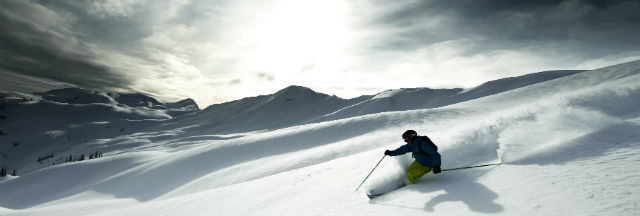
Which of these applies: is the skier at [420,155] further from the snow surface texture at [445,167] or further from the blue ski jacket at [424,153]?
the snow surface texture at [445,167]

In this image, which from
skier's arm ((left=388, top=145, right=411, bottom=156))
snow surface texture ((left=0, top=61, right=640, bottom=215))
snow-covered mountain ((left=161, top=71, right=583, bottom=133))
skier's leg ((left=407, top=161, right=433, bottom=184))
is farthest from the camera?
snow-covered mountain ((left=161, top=71, right=583, bottom=133))

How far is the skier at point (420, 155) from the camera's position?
6699 mm

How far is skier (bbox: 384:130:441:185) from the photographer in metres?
6.70

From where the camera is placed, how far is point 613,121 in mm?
8188

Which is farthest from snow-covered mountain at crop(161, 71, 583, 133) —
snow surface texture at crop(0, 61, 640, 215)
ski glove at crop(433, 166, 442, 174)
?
ski glove at crop(433, 166, 442, 174)

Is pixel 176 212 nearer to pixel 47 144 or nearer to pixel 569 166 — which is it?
pixel 569 166

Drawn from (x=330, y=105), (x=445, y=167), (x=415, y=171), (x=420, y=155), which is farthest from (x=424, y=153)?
(x=330, y=105)

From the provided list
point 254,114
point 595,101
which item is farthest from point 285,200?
point 254,114

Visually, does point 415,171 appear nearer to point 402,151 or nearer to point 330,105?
point 402,151

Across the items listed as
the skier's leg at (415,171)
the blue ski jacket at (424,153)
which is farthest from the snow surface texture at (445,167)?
the blue ski jacket at (424,153)

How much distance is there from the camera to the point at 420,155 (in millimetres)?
6895

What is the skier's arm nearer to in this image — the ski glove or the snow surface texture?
the snow surface texture

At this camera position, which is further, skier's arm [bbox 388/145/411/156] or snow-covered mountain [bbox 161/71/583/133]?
snow-covered mountain [bbox 161/71/583/133]

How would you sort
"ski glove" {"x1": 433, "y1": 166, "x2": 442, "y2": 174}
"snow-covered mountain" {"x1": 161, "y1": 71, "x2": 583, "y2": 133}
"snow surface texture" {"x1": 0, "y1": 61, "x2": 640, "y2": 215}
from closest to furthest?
"snow surface texture" {"x1": 0, "y1": 61, "x2": 640, "y2": 215} < "ski glove" {"x1": 433, "y1": 166, "x2": 442, "y2": 174} < "snow-covered mountain" {"x1": 161, "y1": 71, "x2": 583, "y2": 133}
